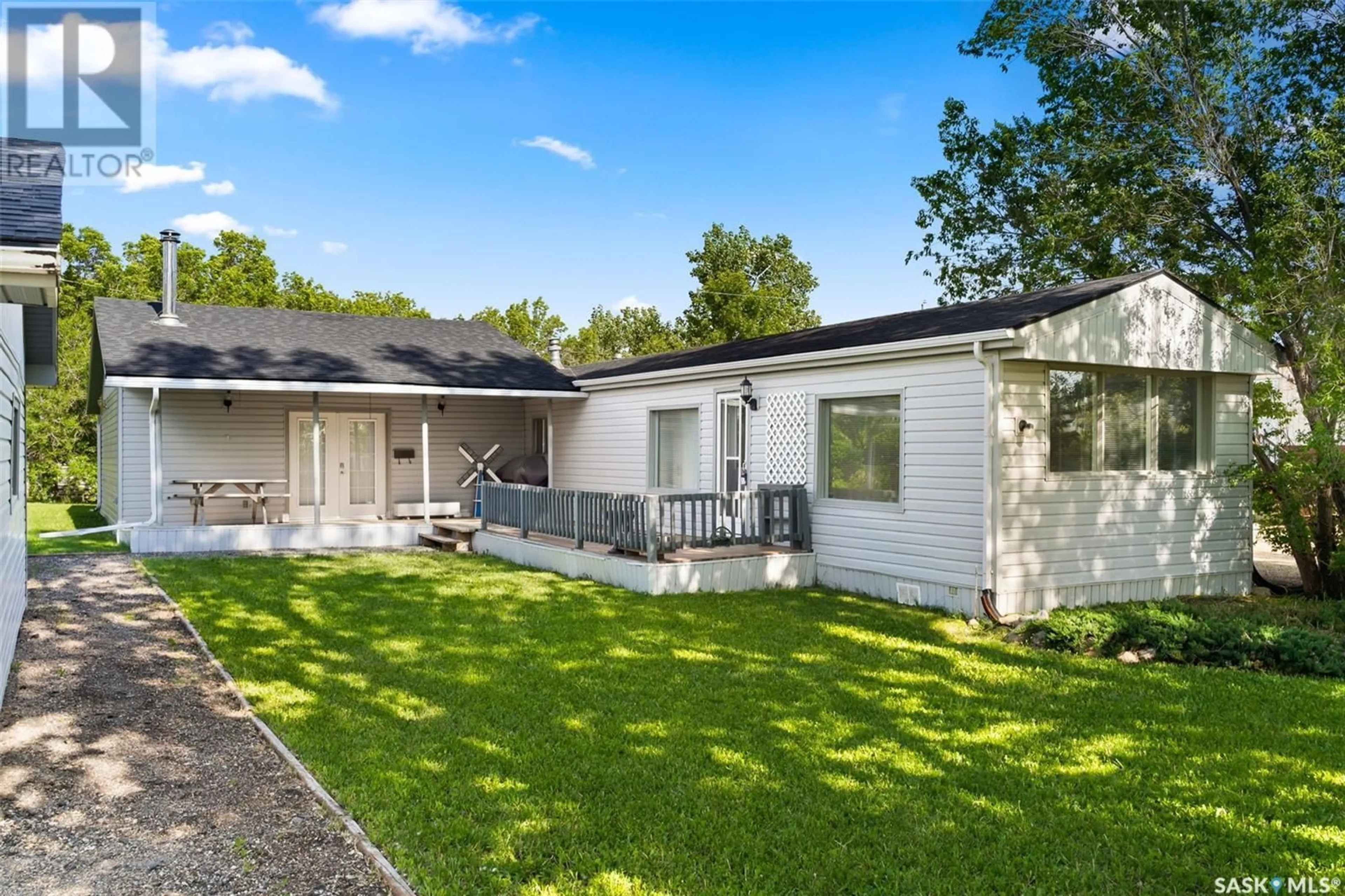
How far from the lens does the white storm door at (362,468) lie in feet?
53.5

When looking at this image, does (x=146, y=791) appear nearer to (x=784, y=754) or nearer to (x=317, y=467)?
(x=784, y=754)

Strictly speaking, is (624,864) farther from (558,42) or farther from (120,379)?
(558,42)

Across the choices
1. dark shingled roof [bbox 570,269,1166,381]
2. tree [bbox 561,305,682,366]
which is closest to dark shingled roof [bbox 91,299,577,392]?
dark shingled roof [bbox 570,269,1166,381]

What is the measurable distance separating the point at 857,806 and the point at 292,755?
2909 millimetres

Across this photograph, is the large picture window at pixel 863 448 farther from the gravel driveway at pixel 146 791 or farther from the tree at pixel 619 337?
the tree at pixel 619 337

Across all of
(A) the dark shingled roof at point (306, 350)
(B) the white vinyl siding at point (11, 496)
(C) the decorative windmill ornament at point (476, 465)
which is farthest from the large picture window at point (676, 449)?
(B) the white vinyl siding at point (11, 496)

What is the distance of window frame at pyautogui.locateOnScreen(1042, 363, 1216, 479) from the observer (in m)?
9.23

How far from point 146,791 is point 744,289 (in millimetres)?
36357

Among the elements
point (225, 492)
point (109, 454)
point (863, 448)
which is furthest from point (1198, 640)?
point (109, 454)

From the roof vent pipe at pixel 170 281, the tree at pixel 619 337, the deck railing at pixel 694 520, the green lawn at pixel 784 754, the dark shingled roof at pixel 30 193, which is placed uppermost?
the tree at pixel 619 337

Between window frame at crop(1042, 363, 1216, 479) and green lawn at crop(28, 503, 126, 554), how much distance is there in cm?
1273

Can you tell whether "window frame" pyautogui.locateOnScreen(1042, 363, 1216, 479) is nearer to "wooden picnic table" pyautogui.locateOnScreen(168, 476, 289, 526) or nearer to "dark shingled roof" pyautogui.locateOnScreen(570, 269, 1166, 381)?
"dark shingled roof" pyautogui.locateOnScreen(570, 269, 1166, 381)

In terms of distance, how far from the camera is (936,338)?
9094 mm

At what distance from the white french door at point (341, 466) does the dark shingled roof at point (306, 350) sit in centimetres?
133
